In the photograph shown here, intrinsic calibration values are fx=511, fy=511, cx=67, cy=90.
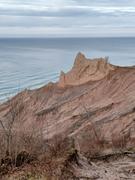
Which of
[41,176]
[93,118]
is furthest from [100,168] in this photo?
[93,118]

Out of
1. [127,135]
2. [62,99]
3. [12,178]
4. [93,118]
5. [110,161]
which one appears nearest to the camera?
[12,178]

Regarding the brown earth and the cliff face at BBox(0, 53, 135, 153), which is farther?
the cliff face at BBox(0, 53, 135, 153)

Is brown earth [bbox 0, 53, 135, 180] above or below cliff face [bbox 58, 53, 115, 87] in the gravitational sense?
below

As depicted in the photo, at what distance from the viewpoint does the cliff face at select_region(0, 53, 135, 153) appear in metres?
23.2

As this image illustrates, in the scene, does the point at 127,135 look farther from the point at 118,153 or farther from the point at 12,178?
the point at 12,178

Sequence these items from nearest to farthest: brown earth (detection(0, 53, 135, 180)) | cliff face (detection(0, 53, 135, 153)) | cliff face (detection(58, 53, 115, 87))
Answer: brown earth (detection(0, 53, 135, 180))
cliff face (detection(0, 53, 135, 153))
cliff face (detection(58, 53, 115, 87))

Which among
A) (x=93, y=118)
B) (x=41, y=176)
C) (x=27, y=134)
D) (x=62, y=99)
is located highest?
(x=62, y=99)

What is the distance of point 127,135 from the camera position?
1953 centimetres

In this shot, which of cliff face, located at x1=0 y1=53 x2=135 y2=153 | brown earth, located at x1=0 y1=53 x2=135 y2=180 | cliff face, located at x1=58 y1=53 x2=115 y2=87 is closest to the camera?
brown earth, located at x1=0 y1=53 x2=135 y2=180

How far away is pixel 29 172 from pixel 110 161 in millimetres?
2538

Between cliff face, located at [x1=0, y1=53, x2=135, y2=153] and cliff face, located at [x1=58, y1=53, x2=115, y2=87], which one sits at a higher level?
cliff face, located at [x1=58, y1=53, x2=115, y2=87]

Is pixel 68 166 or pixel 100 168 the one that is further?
pixel 100 168

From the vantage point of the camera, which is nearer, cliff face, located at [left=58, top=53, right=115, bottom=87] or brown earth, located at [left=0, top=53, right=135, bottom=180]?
brown earth, located at [left=0, top=53, right=135, bottom=180]

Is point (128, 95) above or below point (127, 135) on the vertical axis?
above
